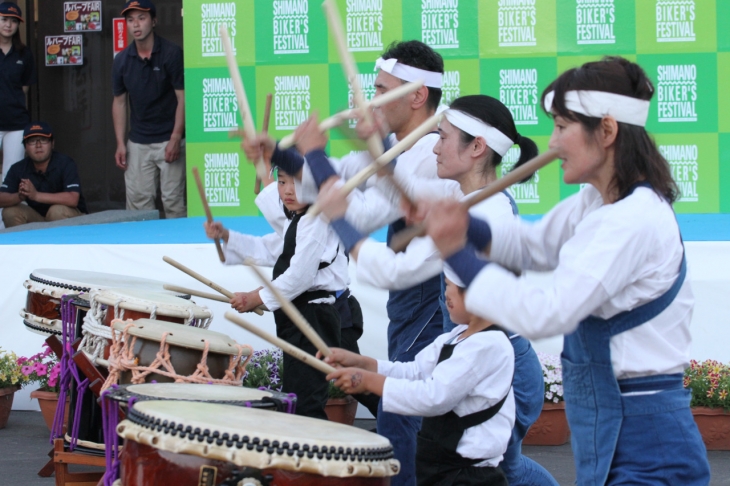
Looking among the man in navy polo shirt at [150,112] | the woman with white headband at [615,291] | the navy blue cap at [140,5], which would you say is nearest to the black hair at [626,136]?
the woman with white headband at [615,291]

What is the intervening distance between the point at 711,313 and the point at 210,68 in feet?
12.0

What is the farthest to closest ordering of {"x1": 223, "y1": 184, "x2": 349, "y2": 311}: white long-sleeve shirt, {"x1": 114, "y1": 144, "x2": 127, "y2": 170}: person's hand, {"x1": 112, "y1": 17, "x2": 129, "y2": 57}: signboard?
1. {"x1": 112, "y1": 17, "x2": 129, "y2": 57}: signboard
2. {"x1": 114, "y1": 144, "x2": 127, "y2": 170}: person's hand
3. {"x1": 223, "y1": 184, "x2": 349, "y2": 311}: white long-sleeve shirt

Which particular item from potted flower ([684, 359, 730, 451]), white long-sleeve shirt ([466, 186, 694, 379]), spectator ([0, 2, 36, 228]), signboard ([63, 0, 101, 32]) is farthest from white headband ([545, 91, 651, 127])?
signboard ([63, 0, 101, 32])

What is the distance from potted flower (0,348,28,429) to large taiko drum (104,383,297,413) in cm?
255

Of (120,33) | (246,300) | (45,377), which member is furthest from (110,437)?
(120,33)

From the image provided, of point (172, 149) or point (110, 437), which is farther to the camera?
point (172, 149)

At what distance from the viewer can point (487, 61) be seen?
20.6 ft

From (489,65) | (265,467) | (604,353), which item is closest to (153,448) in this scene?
(265,467)

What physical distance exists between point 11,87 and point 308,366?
17.1 feet

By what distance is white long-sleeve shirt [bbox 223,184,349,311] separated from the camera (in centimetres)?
386

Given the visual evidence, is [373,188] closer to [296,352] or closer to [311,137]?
[311,137]

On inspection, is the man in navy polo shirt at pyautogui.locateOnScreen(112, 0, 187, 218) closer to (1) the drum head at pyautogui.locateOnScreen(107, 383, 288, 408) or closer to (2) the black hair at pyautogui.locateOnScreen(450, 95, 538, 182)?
(2) the black hair at pyautogui.locateOnScreen(450, 95, 538, 182)

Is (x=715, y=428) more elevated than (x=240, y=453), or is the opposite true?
(x=240, y=453)

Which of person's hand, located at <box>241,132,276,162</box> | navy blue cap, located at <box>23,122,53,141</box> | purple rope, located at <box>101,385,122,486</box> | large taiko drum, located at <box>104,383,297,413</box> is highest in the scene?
navy blue cap, located at <box>23,122,53,141</box>
